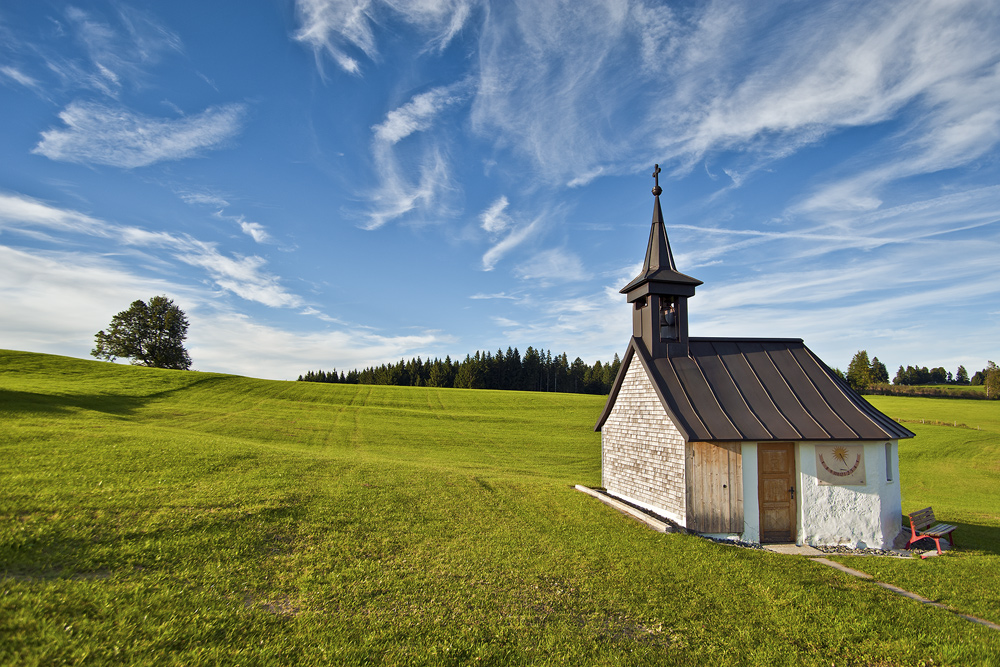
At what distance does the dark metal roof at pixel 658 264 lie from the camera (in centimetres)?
1741

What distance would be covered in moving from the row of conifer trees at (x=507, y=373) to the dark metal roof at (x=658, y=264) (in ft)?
259

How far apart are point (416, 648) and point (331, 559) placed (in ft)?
11.9

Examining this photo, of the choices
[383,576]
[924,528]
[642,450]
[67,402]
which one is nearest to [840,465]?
[924,528]

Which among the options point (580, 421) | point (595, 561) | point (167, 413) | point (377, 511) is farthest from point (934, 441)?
point (167, 413)

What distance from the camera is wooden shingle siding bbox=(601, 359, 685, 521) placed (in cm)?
1470

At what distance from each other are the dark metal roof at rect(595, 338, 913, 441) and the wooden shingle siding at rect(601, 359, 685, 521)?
2.08 ft

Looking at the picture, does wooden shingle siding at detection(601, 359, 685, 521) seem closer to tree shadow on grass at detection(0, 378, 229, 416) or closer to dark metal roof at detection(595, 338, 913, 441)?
dark metal roof at detection(595, 338, 913, 441)

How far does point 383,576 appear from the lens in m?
8.80

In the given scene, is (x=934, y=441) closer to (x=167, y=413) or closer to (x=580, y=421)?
(x=580, y=421)

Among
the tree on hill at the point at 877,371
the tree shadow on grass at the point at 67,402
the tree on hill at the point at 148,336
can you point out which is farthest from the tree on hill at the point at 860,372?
the tree on hill at the point at 148,336

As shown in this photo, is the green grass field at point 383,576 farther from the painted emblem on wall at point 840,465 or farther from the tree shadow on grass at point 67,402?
the tree shadow on grass at point 67,402

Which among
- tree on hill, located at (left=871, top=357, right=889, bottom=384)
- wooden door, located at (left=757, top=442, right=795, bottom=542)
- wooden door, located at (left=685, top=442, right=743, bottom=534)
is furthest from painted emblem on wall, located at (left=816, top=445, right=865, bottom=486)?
tree on hill, located at (left=871, top=357, right=889, bottom=384)

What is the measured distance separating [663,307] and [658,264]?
171 cm

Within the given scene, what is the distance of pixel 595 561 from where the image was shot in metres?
10.3
